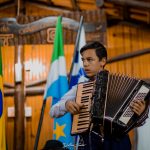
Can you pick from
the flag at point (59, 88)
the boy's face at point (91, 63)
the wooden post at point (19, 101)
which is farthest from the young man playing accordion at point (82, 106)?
the wooden post at point (19, 101)

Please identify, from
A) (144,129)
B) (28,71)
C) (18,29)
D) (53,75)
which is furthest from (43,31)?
(144,129)

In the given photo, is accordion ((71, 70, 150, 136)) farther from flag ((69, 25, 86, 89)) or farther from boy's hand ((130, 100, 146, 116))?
flag ((69, 25, 86, 89))

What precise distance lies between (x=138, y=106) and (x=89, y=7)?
191 inches

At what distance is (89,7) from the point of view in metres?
6.60

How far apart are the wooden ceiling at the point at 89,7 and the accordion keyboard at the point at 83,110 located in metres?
3.94

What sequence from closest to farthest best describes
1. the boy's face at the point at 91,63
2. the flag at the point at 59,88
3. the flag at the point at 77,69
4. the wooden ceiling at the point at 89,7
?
the boy's face at the point at 91,63, the flag at the point at 59,88, the flag at the point at 77,69, the wooden ceiling at the point at 89,7

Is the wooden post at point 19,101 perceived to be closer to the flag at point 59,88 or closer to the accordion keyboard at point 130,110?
the flag at point 59,88

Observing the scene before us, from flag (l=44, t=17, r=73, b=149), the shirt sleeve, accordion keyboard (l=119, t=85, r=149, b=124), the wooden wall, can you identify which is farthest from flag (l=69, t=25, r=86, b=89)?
the wooden wall

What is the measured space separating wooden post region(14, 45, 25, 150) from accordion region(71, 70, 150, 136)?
12.5ft

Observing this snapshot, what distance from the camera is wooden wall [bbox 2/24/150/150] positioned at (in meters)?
5.82

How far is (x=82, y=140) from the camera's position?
7.20ft

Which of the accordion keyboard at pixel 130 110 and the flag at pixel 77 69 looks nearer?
the accordion keyboard at pixel 130 110

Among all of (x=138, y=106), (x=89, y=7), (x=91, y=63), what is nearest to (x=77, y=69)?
(x=91, y=63)

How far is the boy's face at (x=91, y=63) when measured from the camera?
231 centimetres
